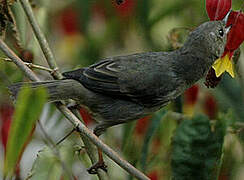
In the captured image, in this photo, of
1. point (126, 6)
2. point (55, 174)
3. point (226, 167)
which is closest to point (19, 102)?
point (55, 174)

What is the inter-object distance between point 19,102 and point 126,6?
1.39m

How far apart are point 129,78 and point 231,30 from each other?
0.96 ft

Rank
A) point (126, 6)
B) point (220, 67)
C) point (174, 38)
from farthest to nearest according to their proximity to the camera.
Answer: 1. point (126, 6)
2. point (174, 38)
3. point (220, 67)

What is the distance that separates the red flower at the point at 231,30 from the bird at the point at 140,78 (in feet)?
0.07

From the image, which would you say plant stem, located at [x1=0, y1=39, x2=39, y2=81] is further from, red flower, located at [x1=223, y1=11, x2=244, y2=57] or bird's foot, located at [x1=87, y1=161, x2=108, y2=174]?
red flower, located at [x1=223, y1=11, x2=244, y2=57]

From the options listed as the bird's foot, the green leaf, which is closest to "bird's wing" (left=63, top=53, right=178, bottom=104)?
the bird's foot

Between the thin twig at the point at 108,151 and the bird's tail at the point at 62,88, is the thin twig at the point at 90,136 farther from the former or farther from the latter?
the bird's tail at the point at 62,88

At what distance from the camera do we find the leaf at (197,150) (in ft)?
4.56

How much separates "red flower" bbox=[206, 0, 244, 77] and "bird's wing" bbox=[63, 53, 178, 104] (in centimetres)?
16

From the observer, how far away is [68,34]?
248cm

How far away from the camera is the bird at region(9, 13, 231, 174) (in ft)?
4.99

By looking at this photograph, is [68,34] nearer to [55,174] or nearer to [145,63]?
[145,63]

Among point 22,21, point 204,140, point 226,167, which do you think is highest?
point 22,21

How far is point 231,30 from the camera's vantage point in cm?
148
